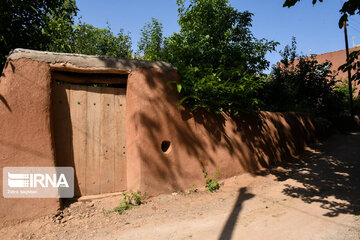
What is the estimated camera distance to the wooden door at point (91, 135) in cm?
409

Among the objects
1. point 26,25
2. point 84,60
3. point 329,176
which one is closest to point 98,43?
point 26,25

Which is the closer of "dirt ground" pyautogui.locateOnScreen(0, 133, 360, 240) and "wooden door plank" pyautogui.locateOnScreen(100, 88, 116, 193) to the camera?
"dirt ground" pyautogui.locateOnScreen(0, 133, 360, 240)

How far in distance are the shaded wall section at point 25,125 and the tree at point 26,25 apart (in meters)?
1.50

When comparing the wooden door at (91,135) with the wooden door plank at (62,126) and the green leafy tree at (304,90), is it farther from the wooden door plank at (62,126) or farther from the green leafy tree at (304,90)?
the green leafy tree at (304,90)

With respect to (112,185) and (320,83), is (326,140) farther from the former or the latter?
(112,185)

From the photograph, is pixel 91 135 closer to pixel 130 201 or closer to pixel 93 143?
pixel 93 143

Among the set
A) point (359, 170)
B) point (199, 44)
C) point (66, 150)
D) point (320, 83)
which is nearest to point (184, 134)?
point (66, 150)

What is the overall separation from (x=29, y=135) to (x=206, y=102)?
3241 mm

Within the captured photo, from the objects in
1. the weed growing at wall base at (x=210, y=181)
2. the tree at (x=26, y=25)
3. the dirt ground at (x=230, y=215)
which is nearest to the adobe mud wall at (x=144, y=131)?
the weed growing at wall base at (x=210, y=181)

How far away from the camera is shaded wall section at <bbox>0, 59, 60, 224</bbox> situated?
3.51m

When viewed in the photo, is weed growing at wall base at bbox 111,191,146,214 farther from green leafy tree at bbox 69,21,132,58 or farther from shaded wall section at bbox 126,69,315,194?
green leafy tree at bbox 69,21,132,58

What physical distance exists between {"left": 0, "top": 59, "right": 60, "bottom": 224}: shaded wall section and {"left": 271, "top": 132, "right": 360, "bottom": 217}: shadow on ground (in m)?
4.37

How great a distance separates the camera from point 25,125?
3.65 m

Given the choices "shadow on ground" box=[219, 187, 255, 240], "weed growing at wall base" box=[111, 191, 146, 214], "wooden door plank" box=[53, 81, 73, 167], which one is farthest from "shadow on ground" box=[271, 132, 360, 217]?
"wooden door plank" box=[53, 81, 73, 167]
